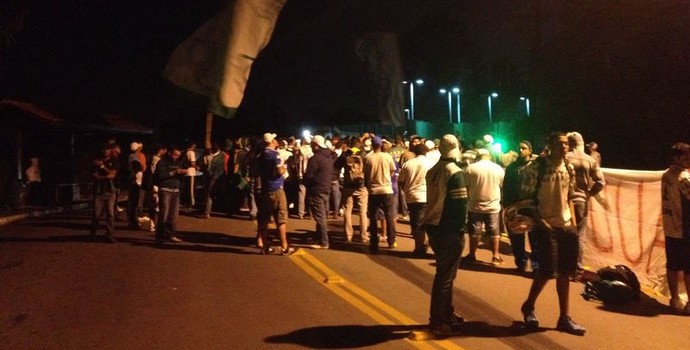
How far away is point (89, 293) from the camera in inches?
306

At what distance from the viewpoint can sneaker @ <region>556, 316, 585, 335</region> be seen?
6203 mm

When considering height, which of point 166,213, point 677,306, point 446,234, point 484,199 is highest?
point 484,199

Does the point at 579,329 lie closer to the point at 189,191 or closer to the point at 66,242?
the point at 66,242

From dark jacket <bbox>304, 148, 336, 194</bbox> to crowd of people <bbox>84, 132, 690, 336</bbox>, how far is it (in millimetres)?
20

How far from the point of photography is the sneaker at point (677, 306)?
23.7 ft

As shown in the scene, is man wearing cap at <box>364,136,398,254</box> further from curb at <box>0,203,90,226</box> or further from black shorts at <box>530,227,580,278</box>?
curb at <box>0,203,90,226</box>

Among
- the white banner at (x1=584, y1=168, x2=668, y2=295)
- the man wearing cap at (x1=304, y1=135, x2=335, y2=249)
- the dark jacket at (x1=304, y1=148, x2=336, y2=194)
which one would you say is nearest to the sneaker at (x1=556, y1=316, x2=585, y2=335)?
the white banner at (x1=584, y1=168, x2=668, y2=295)

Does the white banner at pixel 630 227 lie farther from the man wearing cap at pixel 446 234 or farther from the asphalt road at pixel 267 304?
the man wearing cap at pixel 446 234

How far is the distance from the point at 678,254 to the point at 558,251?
2.02 m

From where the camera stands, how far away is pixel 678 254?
7219 millimetres

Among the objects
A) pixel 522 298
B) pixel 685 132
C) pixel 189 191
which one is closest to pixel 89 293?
pixel 522 298

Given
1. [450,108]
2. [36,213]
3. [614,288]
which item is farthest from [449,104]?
[614,288]

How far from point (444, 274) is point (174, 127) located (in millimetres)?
45587

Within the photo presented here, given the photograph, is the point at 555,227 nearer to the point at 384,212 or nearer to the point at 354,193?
the point at 384,212
